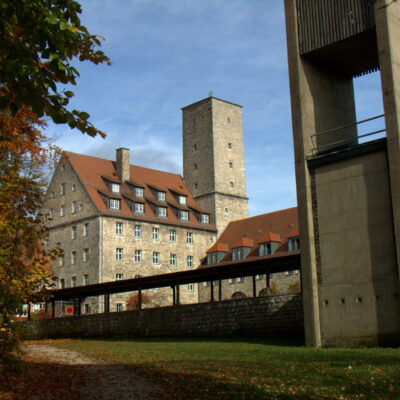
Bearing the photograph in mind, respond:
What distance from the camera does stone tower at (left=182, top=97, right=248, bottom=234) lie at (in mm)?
65875

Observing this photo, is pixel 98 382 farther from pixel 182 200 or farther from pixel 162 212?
pixel 182 200

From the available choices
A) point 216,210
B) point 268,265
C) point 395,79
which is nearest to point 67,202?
point 216,210

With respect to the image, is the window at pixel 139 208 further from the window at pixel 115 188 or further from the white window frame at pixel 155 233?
the window at pixel 115 188

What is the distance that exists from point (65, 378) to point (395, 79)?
12719 millimetres

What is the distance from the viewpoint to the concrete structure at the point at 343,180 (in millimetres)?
17125

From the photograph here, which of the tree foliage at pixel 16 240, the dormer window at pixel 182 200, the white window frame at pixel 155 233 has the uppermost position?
the dormer window at pixel 182 200

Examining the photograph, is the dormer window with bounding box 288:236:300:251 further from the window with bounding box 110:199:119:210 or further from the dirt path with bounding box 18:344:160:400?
the dirt path with bounding box 18:344:160:400

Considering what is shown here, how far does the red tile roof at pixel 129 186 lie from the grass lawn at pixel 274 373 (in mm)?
40113

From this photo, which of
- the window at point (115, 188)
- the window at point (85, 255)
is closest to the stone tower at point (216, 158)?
the window at point (115, 188)

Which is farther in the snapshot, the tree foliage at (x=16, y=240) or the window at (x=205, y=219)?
the window at (x=205, y=219)

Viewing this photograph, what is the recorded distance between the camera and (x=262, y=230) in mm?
59000

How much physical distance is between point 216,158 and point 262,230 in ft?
38.3

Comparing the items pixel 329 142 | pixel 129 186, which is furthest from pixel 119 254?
pixel 329 142

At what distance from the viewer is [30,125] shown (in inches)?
669
